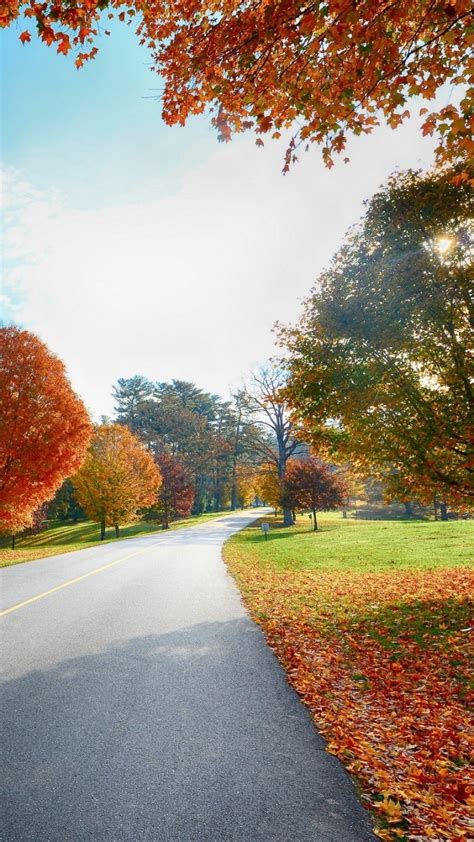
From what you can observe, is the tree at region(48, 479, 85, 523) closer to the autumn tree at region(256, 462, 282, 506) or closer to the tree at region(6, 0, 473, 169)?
the autumn tree at region(256, 462, 282, 506)

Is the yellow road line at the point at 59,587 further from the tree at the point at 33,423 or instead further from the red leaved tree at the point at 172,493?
the red leaved tree at the point at 172,493

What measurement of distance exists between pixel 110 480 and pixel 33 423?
17.4m

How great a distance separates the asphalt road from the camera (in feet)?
9.25

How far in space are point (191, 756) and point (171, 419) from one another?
68659mm

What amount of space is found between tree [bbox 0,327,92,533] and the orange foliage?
1017 centimetres

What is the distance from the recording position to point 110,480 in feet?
110

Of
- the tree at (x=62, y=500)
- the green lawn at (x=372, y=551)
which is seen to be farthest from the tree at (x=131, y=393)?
the green lawn at (x=372, y=551)

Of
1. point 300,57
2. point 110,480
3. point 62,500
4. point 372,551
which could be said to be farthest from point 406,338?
point 62,500

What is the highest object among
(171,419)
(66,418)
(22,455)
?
(171,419)

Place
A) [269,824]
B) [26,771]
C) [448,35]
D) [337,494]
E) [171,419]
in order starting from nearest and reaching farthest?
[269,824] → [26,771] → [448,35] → [337,494] → [171,419]

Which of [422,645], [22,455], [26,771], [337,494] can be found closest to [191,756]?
[26,771]

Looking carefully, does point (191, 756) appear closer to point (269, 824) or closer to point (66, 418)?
point (269, 824)

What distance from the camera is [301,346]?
10.6 meters

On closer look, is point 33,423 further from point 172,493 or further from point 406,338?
point 172,493
